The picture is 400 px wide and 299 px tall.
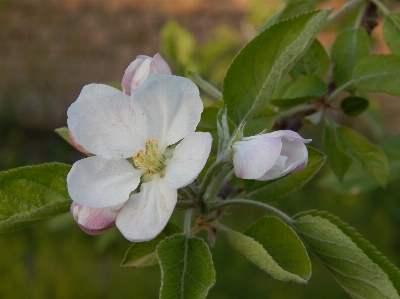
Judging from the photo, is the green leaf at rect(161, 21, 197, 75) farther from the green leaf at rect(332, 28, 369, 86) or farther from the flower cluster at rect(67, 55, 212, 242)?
the flower cluster at rect(67, 55, 212, 242)

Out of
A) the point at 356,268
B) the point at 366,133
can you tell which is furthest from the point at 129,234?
the point at 366,133

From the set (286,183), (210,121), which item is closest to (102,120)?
(210,121)

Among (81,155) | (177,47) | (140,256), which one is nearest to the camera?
(140,256)

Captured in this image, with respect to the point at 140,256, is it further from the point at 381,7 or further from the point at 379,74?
the point at 381,7

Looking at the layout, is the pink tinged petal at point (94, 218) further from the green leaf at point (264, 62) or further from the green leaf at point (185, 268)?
the green leaf at point (264, 62)

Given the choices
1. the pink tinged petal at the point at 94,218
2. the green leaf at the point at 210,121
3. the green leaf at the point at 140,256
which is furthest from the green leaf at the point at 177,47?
the pink tinged petal at the point at 94,218

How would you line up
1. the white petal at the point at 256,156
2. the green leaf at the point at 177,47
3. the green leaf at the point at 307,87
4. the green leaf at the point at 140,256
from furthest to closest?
the green leaf at the point at 177,47 → the green leaf at the point at 307,87 → the green leaf at the point at 140,256 → the white petal at the point at 256,156

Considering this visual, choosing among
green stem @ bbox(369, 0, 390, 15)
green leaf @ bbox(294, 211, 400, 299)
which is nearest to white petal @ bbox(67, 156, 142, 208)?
green leaf @ bbox(294, 211, 400, 299)
